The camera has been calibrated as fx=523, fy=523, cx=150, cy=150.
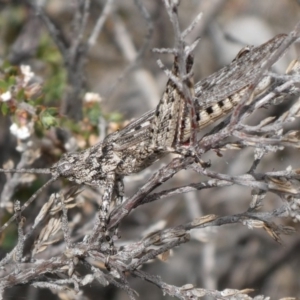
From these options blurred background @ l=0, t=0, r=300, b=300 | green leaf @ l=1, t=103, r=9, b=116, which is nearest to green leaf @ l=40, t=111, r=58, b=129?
green leaf @ l=1, t=103, r=9, b=116

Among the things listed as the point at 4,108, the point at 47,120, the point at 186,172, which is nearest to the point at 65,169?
the point at 47,120

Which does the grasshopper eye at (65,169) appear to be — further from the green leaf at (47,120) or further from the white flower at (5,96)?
the white flower at (5,96)

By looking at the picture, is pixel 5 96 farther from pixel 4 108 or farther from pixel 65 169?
pixel 65 169

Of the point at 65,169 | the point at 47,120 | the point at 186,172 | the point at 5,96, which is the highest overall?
the point at 186,172

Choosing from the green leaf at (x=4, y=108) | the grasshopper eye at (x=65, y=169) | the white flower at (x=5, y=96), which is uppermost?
the white flower at (x=5, y=96)

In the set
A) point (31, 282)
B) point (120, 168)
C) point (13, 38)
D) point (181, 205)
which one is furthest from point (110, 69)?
point (31, 282)

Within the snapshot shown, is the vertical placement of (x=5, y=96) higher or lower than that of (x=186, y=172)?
lower

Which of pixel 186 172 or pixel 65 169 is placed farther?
pixel 186 172

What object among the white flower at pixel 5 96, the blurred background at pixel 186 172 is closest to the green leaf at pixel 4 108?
the white flower at pixel 5 96

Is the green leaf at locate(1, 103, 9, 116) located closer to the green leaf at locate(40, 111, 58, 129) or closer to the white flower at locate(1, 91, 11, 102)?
the white flower at locate(1, 91, 11, 102)

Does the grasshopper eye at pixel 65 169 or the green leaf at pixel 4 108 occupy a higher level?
the green leaf at pixel 4 108

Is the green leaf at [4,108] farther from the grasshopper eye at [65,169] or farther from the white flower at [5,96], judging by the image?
the grasshopper eye at [65,169]

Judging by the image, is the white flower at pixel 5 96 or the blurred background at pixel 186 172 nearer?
the white flower at pixel 5 96
